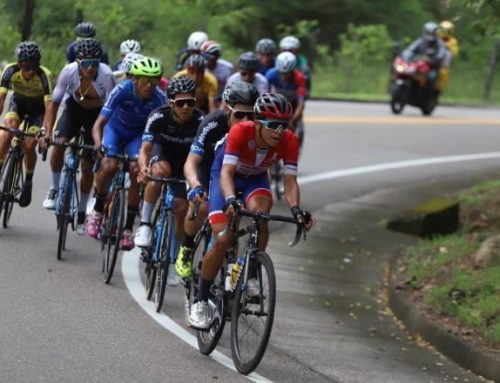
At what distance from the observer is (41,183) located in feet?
54.2

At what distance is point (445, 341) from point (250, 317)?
2771 millimetres

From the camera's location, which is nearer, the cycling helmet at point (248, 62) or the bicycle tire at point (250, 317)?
the bicycle tire at point (250, 317)

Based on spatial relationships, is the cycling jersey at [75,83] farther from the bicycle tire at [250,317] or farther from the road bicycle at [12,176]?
the bicycle tire at [250,317]

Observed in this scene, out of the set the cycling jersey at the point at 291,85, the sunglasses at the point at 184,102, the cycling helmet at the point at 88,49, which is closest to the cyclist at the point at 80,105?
the cycling helmet at the point at 88,49

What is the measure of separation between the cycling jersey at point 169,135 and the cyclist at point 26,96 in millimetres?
2017

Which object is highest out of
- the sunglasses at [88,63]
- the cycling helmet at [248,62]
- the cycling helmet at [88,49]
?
the cycling helmet at [248,62]

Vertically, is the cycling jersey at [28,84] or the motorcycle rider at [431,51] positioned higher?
the motorcycle rider at [431,51]

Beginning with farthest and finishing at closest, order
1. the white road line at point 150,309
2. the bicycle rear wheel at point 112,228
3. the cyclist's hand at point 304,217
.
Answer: the bicycle rear wheel at point 112,228
the white road line at point 150,309
the cyclist's hand at point 304,217

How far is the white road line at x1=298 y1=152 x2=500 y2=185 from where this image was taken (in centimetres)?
2037

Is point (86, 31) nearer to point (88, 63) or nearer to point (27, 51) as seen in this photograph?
point (27, 51)

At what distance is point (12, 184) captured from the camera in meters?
13.0

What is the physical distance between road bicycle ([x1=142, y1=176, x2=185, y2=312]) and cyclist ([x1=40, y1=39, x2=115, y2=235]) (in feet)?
6.42

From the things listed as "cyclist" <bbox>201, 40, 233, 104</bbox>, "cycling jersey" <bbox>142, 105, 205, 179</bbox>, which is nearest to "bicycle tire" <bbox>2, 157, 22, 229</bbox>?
"cycling jersey" <bbox>142, 105, 205, 179</bbox>

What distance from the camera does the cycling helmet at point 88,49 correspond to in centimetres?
1205
